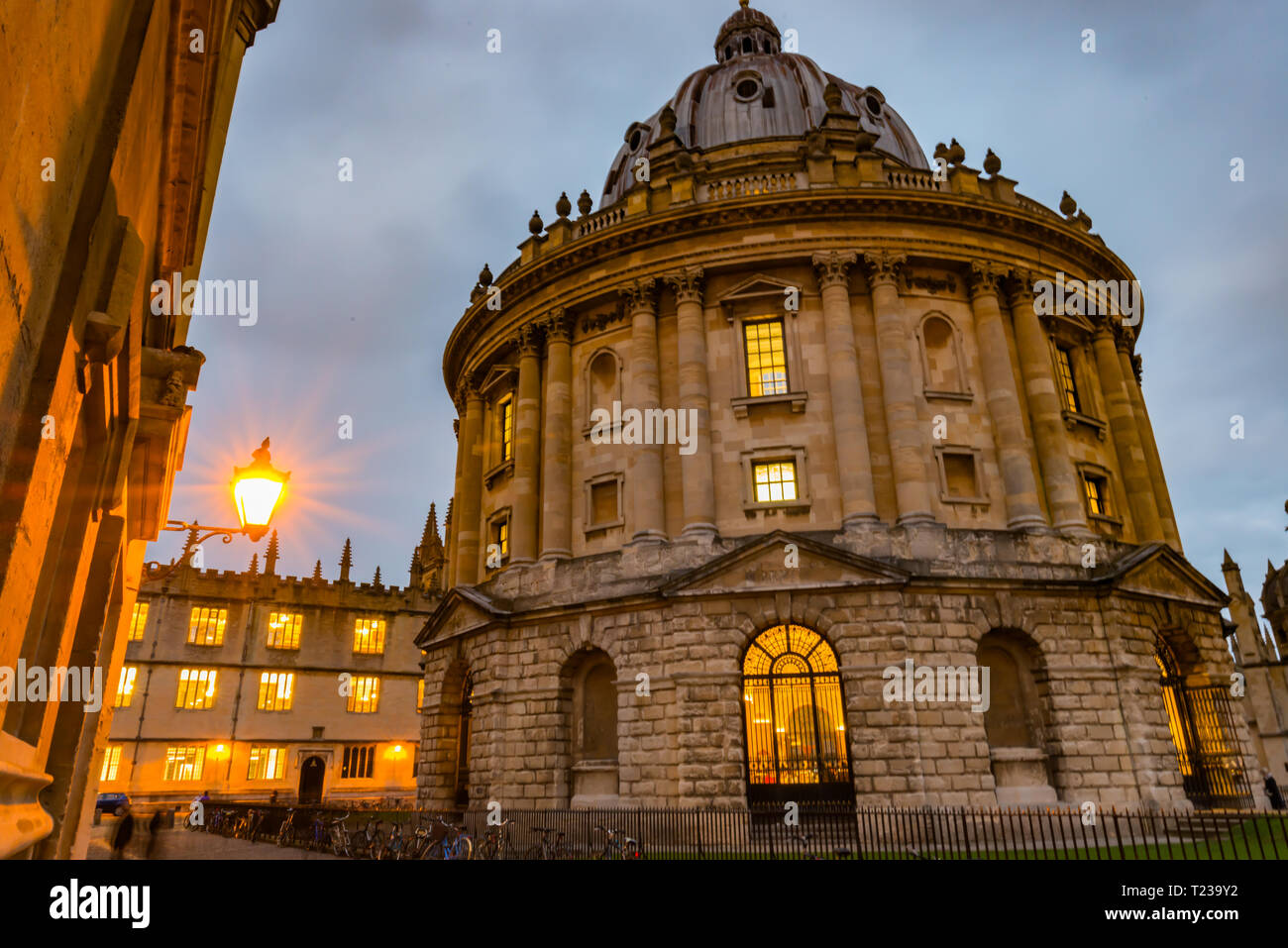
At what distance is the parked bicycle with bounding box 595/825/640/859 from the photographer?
15570 millimetres

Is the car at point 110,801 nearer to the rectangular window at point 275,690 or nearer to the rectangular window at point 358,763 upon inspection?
the rectangular window at point 275,690

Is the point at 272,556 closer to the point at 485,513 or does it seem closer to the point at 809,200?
the point at 485,513

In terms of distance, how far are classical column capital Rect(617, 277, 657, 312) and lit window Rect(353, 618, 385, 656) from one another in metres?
27.6

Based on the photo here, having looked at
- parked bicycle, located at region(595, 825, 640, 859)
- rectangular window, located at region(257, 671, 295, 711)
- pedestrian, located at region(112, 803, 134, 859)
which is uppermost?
rectangular window, located at region(257, 671, 295, 711)

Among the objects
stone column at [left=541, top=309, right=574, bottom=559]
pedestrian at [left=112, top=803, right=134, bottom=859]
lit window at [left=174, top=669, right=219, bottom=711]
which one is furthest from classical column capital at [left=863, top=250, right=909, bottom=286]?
lit window at [left=174, top=669, right=219, bottom=711]

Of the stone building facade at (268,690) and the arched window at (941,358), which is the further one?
the stone building facade at (268,690)

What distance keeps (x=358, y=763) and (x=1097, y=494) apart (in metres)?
37.4

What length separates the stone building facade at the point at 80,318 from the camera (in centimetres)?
323

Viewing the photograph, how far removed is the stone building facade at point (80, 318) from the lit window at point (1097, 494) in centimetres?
2529

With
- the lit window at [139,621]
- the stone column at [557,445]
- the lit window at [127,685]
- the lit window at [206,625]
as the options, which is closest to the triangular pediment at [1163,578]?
the stone column at [557,445]

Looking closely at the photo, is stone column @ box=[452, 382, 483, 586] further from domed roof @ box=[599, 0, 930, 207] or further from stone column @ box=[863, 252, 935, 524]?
stone column @ box=[863, 252, 935, 524]

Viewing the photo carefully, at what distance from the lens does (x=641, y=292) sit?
26250mm
